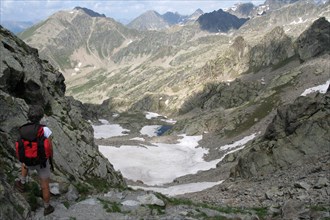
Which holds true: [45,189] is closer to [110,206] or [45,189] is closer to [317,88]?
[110,206]

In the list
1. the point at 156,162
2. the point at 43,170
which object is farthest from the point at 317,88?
the point at 43,170

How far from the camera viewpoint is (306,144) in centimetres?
4191

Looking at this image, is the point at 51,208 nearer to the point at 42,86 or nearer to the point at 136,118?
the point at 42,86

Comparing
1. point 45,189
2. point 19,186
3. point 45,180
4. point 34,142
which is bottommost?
point 19,186

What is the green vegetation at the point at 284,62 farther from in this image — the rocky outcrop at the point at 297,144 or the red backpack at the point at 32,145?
the red backpack at the point at 32,145

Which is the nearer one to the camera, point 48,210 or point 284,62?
point 48,210

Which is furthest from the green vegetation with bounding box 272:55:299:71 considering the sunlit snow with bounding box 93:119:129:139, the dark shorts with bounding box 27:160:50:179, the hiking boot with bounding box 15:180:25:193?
the dark shorts with bounding box 27:160:50:179

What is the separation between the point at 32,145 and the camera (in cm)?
1387

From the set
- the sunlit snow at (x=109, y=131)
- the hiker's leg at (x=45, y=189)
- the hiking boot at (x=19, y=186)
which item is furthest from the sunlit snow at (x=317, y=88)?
the hiker's leg at (x=45, y=189)

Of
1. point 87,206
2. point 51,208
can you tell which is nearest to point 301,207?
point 87,206

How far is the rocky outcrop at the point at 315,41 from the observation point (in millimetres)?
148625

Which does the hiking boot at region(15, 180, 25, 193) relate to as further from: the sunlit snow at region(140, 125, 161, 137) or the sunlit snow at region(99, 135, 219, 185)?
the sunlit snow at region(140, 125, 161, 137)

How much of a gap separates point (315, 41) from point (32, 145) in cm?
15761

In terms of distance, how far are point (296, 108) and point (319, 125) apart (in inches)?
281
